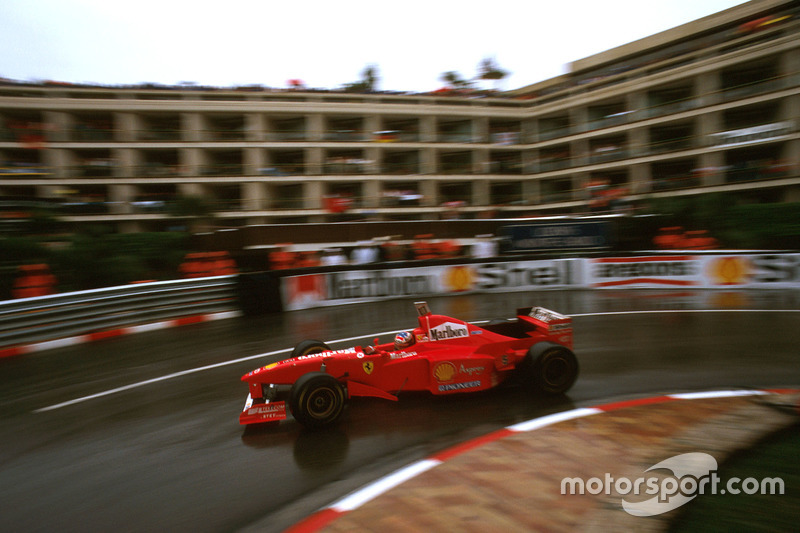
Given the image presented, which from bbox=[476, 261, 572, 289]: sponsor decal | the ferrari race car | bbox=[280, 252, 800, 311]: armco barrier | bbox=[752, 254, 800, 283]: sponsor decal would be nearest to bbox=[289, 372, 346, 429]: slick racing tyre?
the ferrari race car

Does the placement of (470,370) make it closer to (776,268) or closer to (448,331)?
(448,331)

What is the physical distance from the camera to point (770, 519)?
272 centimetres

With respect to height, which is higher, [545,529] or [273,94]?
[273,94]

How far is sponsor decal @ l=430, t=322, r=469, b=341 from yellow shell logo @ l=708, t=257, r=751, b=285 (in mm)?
10908

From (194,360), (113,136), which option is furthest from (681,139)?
(113,136)

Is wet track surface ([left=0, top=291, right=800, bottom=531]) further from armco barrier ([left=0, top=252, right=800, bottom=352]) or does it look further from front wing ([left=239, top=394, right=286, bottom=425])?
armco barrier ([left=0, top=252, right=800, bottom=352])

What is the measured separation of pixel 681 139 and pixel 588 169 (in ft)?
17.5

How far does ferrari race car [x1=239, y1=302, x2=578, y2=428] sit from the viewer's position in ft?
16.0

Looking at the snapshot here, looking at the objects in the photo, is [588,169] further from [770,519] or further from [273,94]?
[770,519]

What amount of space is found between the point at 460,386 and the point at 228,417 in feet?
8.46

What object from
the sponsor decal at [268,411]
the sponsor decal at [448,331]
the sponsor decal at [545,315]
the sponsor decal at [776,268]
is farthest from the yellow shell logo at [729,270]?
the sponsor decal at [268,411]

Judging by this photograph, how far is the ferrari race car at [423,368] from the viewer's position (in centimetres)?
488

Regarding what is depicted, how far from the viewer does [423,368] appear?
547cm

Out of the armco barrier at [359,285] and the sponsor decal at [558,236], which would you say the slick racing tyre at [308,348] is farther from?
the sponsor decal at [558,236]
